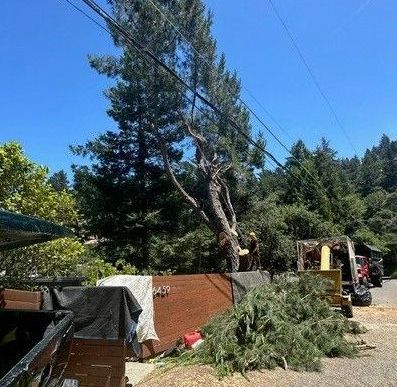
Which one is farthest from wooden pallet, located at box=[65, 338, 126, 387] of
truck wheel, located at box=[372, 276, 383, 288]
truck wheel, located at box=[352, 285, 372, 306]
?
truck wheel, located at box=[372, 276, 383, 288]

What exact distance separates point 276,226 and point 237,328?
71.9 ft

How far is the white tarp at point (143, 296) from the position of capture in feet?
30.7

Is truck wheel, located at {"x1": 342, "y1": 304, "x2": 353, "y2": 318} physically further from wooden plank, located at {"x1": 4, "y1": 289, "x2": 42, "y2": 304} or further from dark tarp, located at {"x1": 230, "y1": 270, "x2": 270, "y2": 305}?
wooden plank, located at {"x1": 4, "y1": 289, "x2": 42, "y2": 304}

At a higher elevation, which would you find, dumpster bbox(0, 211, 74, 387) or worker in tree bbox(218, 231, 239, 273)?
worker in tree bbox(218, 231, 239, 273)

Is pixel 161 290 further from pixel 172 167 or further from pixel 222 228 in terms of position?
pixel 172 167

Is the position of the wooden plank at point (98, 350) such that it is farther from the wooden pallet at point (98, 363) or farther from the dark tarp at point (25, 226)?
the dark tarp at point (25, 226)

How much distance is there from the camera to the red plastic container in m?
10.0

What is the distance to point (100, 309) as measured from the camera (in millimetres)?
7316

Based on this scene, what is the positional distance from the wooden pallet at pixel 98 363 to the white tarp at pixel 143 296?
85.3 inches

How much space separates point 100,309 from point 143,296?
2261 mm

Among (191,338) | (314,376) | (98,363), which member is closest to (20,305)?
(98,363)

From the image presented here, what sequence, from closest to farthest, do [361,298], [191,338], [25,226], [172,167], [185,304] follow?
[25,226] → [191,338] → [185,304] → [361,298] → [172,167]

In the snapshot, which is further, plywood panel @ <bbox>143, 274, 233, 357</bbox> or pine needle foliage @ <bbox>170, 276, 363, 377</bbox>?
plywood panel @ <bbox>143, 274, 233, 357</bbox>

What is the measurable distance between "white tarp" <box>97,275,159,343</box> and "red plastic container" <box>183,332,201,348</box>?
0.84 metres
